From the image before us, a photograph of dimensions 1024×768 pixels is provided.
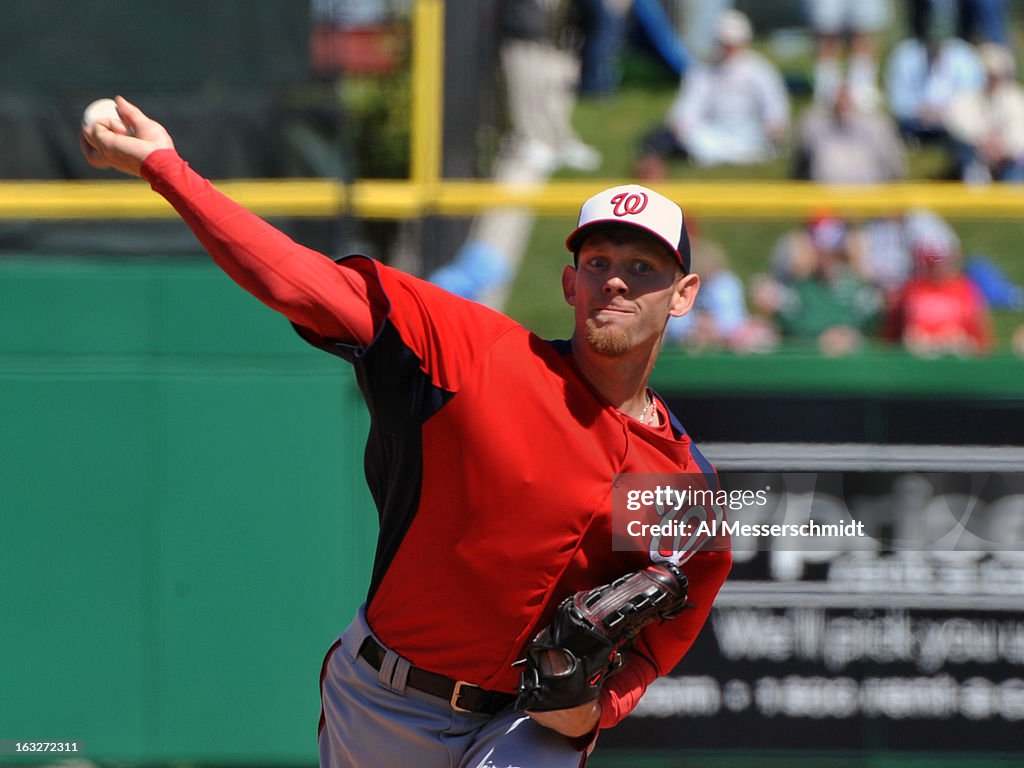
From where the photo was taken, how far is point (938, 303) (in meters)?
6.19

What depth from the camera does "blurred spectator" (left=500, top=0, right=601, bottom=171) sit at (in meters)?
7.84

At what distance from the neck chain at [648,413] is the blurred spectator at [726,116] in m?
5.44

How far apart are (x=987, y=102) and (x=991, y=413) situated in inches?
147

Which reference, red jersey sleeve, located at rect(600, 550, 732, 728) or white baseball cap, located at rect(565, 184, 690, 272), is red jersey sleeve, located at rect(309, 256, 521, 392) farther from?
red jersey sleeve, located at rect(600, 550, 732, 728)

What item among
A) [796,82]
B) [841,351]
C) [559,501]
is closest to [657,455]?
[559,501]

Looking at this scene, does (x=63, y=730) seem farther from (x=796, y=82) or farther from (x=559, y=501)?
(x=796, y=82)

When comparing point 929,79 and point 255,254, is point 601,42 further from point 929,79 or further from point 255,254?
point 255,254

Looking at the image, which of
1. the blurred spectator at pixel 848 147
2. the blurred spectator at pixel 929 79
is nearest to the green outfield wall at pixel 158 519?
the blurred spectator at pixel 848 147

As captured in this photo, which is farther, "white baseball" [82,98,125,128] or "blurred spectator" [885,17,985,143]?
"blurred spectator" [885,17,985,143]

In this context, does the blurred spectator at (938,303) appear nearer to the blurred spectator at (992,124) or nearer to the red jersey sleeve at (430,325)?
the blurred spectator at (992,124)

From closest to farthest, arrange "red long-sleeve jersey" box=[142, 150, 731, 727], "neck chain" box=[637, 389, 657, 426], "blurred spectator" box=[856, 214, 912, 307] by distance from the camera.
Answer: "red long-sleeve jersey" box=[142, 150, 731, 727], "neck chain" box=[637, 389, 657, 426], "blurred spectator" box=[856, 214, 912, 307]

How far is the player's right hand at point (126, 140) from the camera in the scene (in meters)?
2.84

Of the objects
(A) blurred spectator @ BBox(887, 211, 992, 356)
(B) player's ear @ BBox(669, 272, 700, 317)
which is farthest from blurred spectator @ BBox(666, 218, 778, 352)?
(B) player's ear @ BBox(669, 272, 700, 317)

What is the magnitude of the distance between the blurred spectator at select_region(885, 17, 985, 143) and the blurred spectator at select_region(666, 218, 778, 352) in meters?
2.69
